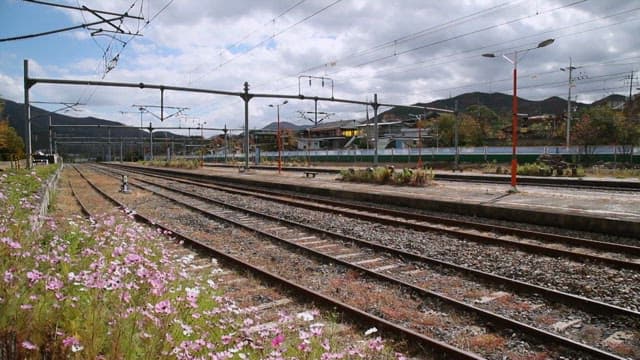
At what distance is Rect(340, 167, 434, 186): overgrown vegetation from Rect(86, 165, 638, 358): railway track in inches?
473

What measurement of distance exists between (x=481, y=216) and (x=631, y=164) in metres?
32.3

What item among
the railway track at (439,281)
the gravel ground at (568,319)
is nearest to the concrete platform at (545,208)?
the railway track at (439,281)

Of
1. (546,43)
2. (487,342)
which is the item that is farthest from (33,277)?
(546,43)

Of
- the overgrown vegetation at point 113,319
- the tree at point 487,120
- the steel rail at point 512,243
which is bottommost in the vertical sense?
the steel rail at point 512,243

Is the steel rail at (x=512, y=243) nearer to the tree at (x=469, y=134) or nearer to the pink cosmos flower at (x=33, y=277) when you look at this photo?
the pink cosmos flower at (x=33, y=277)

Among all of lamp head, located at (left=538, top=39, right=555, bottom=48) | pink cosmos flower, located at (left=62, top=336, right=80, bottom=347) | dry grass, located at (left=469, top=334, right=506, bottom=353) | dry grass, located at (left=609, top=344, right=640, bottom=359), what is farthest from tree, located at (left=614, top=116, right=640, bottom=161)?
pink cosmos flower, located at (left=62, top=336, right=80, bottom=347)

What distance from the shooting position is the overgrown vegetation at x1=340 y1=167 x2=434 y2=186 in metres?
23.5

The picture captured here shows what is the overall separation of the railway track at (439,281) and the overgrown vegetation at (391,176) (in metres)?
12.0

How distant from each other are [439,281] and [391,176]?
17882mm

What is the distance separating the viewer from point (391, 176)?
992 inches

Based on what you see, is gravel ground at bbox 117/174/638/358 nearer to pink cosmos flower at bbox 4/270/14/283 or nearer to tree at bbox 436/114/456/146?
pink cosmos flower at bbox 4/270/14/283

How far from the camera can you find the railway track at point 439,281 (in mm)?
5479

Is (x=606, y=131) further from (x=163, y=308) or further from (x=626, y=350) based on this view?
(x=163, y=308)

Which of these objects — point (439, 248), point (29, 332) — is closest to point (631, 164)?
point (439, 248)
